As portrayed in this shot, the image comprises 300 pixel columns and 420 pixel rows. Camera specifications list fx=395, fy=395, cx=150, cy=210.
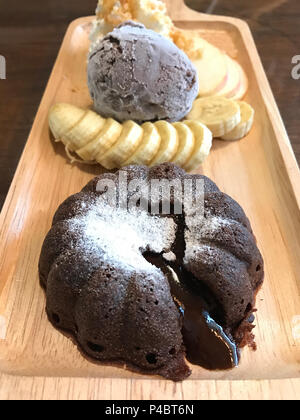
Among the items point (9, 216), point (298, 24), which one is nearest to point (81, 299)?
point (9, 216)

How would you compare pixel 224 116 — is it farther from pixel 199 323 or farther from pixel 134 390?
pixel 134 390

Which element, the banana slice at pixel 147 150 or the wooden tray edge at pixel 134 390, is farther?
the banana slice at pixel 147 150

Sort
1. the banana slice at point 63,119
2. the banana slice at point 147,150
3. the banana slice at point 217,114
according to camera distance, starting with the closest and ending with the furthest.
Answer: the banana slice at point 147,150, the banana slice at point 63,119, the banana slice at point 217,114

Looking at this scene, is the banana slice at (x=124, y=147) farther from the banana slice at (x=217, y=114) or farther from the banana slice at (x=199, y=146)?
the banana slice at (x=217, y=114)

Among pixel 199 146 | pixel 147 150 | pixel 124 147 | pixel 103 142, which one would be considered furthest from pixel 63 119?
pixel 199 146

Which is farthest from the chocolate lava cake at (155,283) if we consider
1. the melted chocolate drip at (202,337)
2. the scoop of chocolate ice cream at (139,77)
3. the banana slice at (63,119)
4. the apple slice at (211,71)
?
the apple slice at (211,71)

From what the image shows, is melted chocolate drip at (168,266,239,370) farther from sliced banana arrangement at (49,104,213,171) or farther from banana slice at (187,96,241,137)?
banana slice at (187,96,241,137)

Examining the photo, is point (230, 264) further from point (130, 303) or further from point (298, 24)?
point (298, 24)
